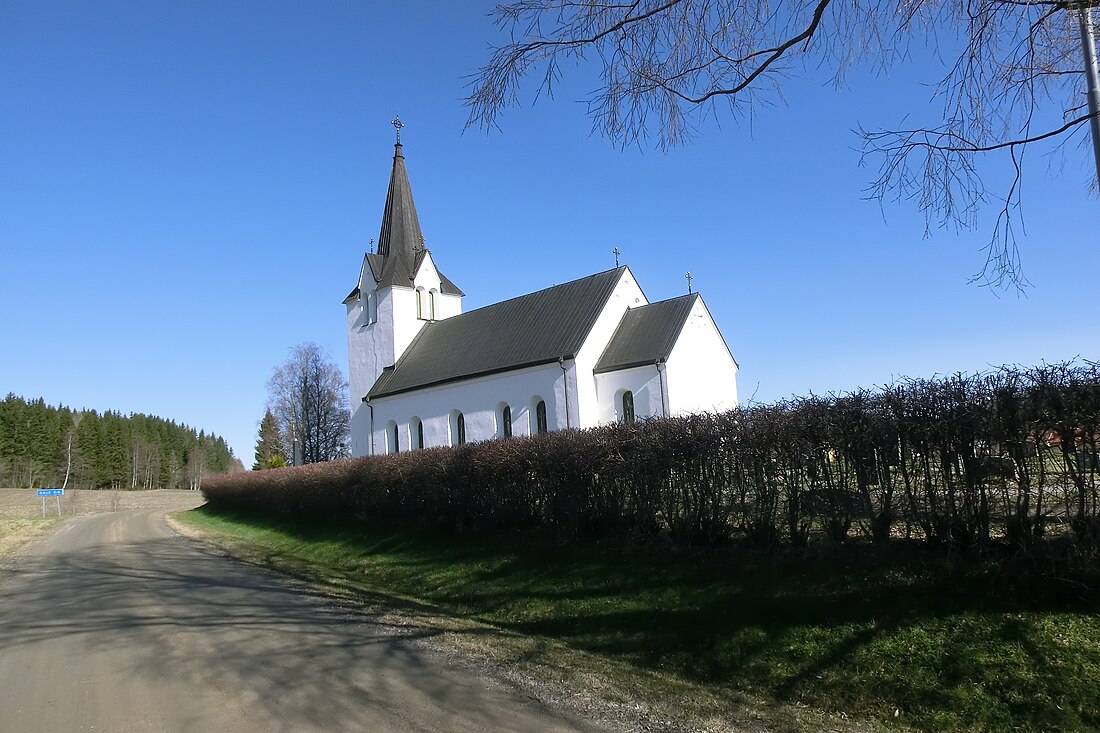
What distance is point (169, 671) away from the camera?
270 inches

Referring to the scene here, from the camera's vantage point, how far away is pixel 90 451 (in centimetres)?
9756

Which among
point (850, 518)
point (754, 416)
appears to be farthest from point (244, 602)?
point (850, 518)

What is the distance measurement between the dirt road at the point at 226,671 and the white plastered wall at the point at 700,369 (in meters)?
17.1

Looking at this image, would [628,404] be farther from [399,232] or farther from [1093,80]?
[1093,80]

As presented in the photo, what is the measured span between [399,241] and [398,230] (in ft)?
2.35

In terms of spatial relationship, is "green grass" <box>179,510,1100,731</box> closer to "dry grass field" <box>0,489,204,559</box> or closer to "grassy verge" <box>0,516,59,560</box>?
"grassy verge" <box>0,516,59,560</box>

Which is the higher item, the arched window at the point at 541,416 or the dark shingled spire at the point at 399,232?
the dark shingled spire at the point at 399,232

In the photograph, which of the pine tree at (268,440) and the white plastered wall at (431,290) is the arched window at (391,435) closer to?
the white plastered wall at (431,290)

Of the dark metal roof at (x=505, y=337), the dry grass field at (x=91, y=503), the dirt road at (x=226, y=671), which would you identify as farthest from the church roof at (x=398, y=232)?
the dirt road at (x=226, y=671)

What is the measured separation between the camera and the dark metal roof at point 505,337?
1140 inches

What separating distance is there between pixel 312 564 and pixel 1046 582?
14.6m

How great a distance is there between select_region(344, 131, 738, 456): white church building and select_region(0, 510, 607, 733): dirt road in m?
13.9

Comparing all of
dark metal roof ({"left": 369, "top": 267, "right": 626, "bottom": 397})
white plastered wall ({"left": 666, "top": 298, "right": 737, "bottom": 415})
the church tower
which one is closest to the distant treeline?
the church tower

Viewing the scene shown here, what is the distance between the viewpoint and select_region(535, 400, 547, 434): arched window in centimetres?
A: 2862
